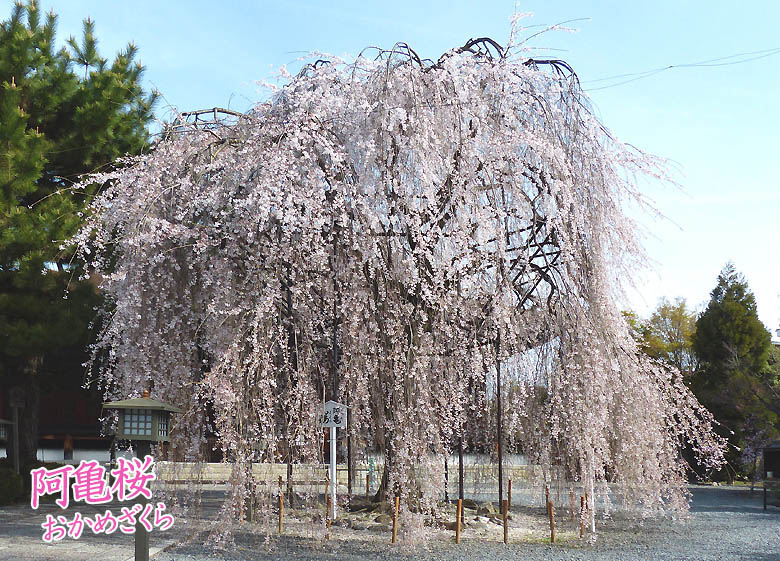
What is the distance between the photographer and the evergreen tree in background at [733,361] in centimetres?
1745

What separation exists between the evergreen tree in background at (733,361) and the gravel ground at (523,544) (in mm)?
6763

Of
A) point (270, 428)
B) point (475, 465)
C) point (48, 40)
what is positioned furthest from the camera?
point (48, 40)

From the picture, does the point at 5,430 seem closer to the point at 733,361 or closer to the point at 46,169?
the point at 46,169

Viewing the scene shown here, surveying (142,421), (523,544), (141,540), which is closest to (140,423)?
(142,421)

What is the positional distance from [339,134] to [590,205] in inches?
122

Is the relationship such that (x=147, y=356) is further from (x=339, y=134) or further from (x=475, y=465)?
(x=475, y=465)

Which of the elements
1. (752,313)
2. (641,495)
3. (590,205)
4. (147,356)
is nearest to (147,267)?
(147,356)

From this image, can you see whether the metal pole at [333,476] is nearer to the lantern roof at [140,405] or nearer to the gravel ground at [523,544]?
the gravel ground at [523,544]

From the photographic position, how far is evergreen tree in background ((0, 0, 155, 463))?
1173 centimetres

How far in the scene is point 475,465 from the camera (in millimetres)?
10711

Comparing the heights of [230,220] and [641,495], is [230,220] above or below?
above

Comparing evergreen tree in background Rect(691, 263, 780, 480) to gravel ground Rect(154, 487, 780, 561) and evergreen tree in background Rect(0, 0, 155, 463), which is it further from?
evergreen tree in background Rect(0, 0, 155, 463)

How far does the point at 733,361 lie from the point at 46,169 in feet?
55.5

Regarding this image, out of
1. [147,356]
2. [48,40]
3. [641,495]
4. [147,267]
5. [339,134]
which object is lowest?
[641,495]
